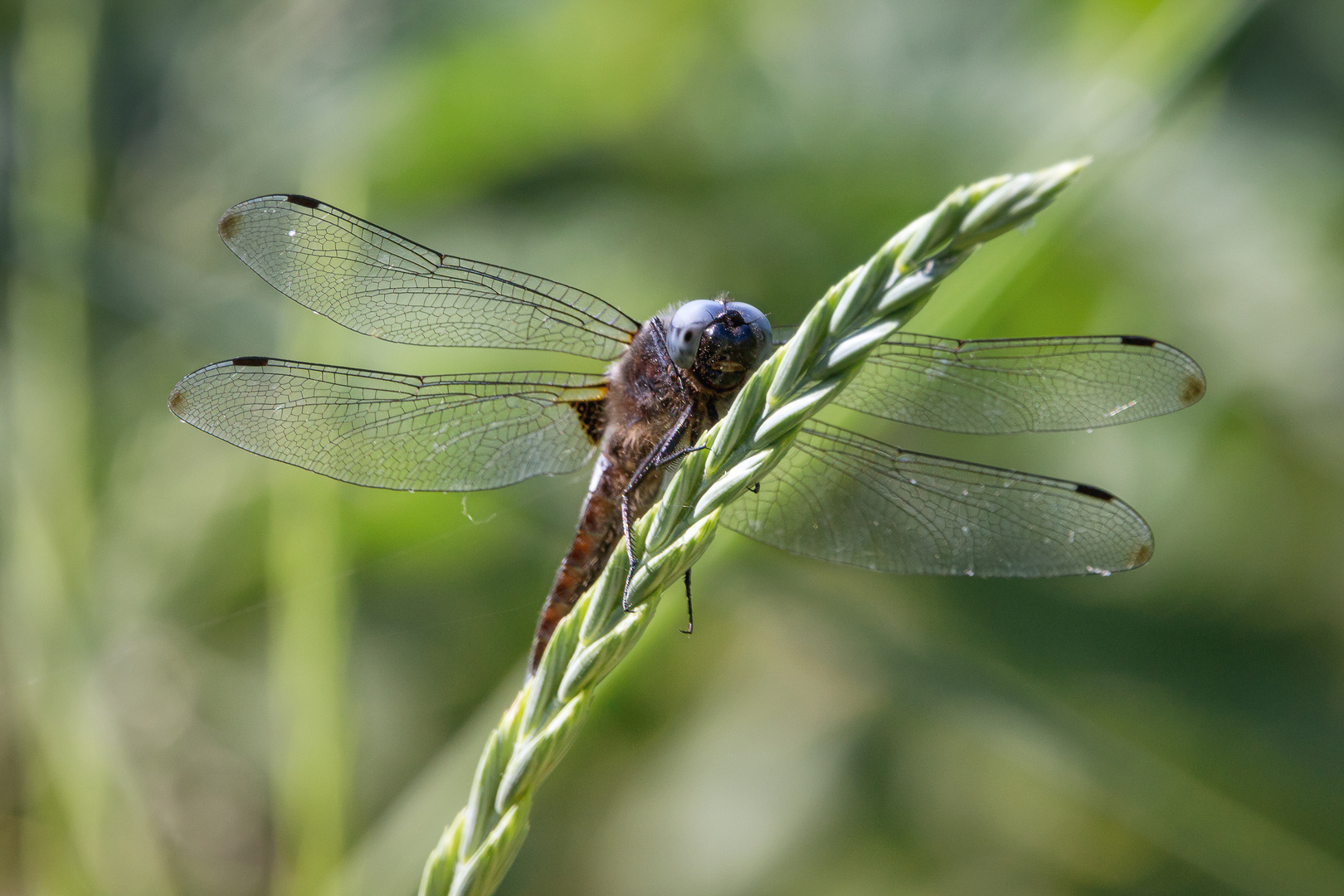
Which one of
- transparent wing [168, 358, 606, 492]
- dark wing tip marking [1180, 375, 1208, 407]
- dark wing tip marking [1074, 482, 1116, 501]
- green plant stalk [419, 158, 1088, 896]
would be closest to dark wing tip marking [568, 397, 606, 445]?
transparent wing [168, 358, 606, 492]

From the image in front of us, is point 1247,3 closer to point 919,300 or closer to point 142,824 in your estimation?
point 919,300

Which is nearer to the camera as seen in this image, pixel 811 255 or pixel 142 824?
pixel 142 824

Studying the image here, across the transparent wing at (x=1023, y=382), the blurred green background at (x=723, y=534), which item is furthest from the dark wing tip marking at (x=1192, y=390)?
the blurred green background at (x=723, y=534)

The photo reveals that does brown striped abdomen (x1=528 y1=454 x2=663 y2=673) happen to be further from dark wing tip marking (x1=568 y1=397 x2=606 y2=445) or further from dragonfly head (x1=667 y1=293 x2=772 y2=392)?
dragonfly head (x1=667 y1=293 x2=772 y2=392)

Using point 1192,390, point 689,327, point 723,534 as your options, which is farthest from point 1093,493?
point 689,327

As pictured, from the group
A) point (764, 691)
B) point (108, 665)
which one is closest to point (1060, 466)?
point (764, 691)

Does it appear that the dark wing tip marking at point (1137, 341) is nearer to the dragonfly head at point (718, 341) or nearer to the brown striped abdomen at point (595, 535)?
the dragonfly head at point (718, 341)
